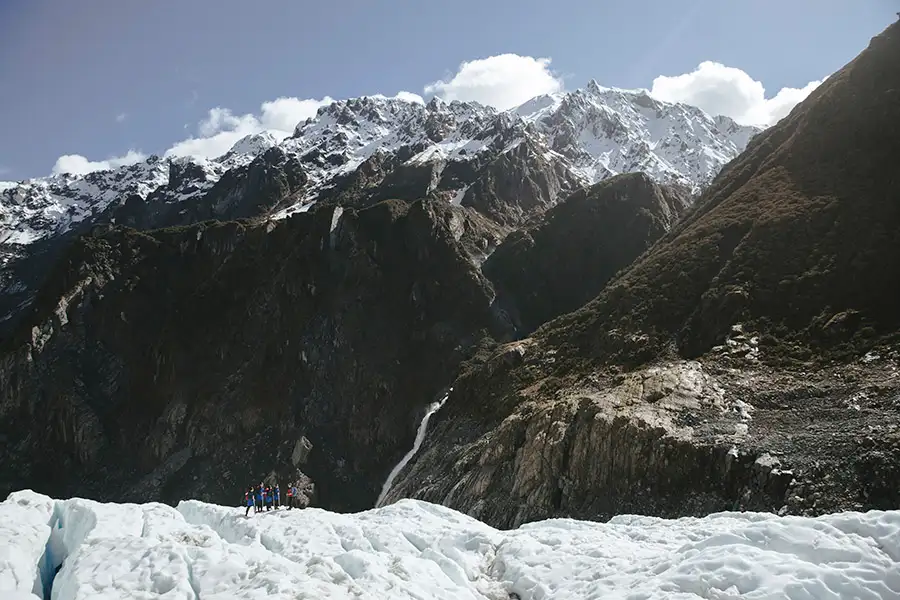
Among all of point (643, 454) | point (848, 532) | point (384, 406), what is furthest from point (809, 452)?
point (384, 406)

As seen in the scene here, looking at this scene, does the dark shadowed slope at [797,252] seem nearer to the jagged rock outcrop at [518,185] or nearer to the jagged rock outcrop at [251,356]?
the jagged rock outcrop at [251,356]

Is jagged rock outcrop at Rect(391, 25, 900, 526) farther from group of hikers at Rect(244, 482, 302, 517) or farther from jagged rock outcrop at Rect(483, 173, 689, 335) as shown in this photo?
jagged rock outcrop at Rect(483, 173, 689, 335)

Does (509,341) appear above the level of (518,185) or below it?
below

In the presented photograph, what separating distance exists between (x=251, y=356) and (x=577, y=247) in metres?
67.2

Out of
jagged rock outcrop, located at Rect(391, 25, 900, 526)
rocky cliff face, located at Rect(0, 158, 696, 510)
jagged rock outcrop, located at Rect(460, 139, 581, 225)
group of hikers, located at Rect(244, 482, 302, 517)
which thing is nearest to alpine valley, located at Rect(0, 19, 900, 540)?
jagged rock outcrop, located at Rect(391, 25, 900, 526)

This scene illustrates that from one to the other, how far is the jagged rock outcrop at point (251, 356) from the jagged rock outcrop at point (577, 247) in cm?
766

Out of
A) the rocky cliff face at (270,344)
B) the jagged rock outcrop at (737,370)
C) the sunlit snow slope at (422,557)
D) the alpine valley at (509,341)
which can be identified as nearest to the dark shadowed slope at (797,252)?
the jagged rock outcrop at (737,370)

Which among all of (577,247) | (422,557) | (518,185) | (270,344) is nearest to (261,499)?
(422,557)

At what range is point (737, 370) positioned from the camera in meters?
43.2

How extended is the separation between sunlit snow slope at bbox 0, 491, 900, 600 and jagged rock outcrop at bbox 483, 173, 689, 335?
83.5 meters

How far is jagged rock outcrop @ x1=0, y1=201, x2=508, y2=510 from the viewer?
93.2m

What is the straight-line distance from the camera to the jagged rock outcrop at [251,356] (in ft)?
306

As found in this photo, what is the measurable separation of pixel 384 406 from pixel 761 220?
59964 mm

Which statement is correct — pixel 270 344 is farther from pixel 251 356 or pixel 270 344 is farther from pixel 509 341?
pixel 509 341
